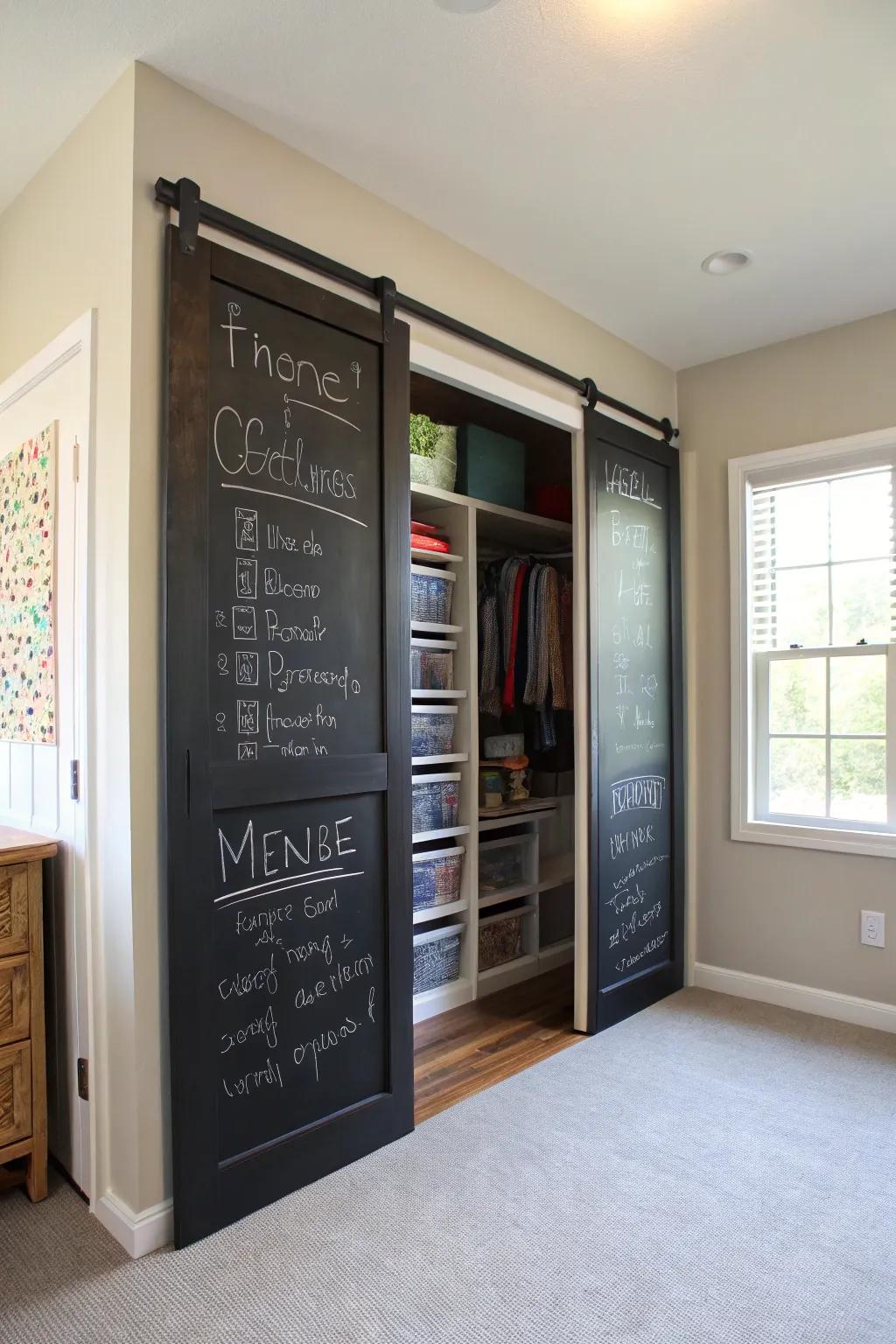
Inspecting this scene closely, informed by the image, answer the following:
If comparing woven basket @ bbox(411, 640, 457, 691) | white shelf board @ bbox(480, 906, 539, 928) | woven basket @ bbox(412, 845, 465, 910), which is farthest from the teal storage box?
white shelf board @ bbox(480, 906, 539, 928)

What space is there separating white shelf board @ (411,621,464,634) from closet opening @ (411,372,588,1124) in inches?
0.5

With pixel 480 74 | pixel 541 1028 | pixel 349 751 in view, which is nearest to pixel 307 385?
pixel 480 74

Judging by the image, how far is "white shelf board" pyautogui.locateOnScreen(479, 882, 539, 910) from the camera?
352 cm

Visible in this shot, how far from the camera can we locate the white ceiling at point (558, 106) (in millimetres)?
1804

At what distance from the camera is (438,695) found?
330 cm

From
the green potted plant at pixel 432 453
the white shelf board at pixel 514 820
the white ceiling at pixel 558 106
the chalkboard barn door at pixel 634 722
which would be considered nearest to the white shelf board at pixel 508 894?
the white shelf board at pixel 514 820

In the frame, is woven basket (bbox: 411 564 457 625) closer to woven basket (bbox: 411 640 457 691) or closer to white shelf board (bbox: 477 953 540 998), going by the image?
woven basket (bbox: 411 640 457 691)

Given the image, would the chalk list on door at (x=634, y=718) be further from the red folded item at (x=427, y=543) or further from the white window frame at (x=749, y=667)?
the red folded item at (x=427, y=543)

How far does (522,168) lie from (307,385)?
0.87 meters

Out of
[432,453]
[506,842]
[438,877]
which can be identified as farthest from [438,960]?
[432,453]

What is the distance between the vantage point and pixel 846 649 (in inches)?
130

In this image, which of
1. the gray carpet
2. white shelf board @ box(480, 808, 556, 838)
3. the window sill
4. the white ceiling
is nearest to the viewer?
the gray carpet

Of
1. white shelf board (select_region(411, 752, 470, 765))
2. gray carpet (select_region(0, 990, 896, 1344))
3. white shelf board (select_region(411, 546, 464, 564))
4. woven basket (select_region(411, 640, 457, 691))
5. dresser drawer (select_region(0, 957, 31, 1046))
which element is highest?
white shelf board (select_region(411, 546, 464, 564))

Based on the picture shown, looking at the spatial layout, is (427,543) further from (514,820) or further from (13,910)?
(13,910)
